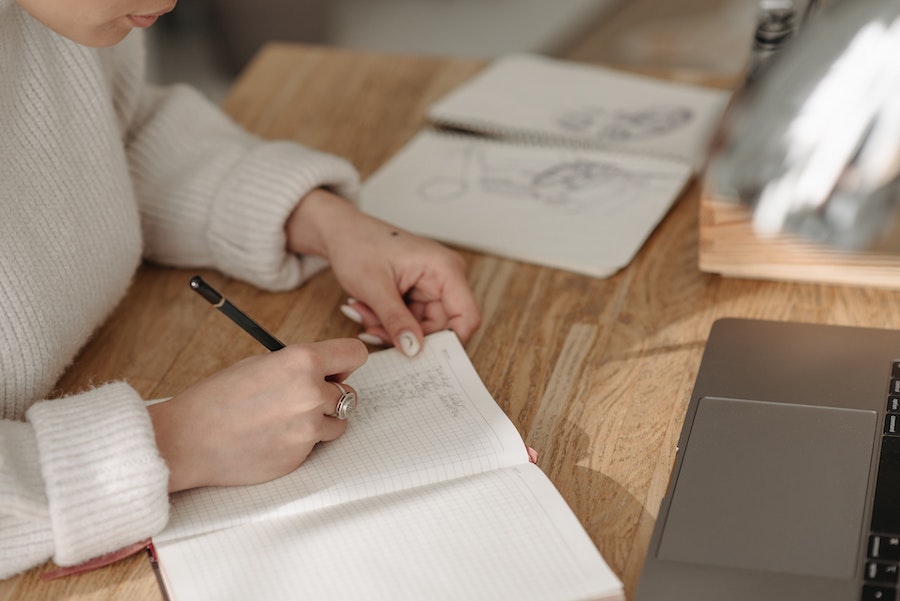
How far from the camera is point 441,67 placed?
4.70 feet

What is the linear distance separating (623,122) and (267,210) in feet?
1.46

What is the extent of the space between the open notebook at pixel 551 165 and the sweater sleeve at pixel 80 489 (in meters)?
0.44

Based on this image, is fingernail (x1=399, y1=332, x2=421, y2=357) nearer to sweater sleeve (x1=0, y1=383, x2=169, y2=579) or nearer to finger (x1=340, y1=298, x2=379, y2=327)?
finger (x1=340, y1=298, x2=379, y2=327)

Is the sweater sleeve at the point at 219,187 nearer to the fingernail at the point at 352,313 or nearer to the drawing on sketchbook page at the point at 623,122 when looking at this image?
the fingernail at the point at 352,313

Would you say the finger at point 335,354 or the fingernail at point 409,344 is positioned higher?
the finger at point 335,354

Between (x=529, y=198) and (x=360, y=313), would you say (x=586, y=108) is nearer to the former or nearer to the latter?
(x=529, y=198)

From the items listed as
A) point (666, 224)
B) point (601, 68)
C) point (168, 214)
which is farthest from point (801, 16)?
point (168, 214)

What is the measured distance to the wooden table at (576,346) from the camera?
73 centimetres

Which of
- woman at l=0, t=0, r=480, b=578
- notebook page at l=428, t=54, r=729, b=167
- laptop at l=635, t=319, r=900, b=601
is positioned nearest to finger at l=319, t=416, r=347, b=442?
woman at l=0, t=0, r=480, b=578

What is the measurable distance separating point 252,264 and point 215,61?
2177 millimetres

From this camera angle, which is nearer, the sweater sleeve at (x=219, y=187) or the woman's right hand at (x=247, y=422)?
the woman's right hand at (x=247, y=422)

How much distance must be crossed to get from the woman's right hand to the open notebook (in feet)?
1.12

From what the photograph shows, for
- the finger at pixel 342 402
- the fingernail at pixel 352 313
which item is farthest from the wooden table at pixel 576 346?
the finger at pixel 342 402

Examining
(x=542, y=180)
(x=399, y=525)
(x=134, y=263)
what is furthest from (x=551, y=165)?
(x=399, y=525)
